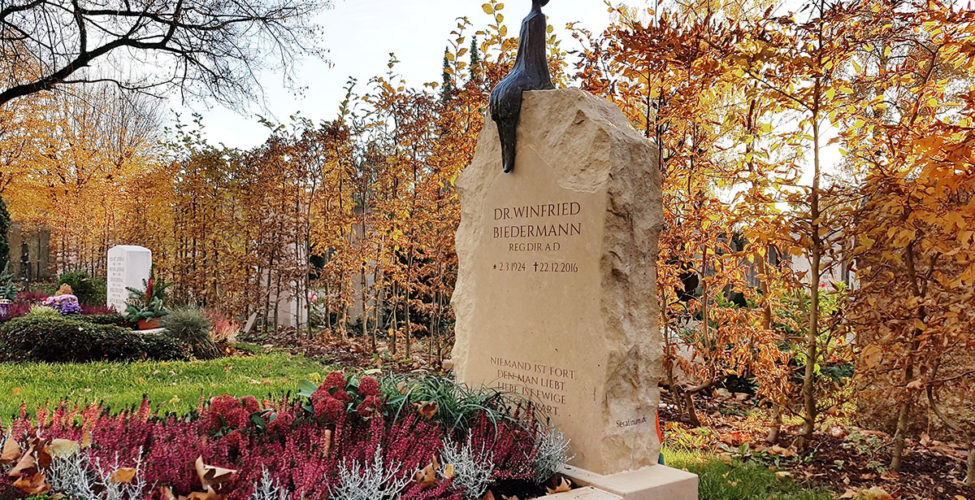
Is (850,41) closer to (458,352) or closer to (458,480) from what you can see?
(458,352)

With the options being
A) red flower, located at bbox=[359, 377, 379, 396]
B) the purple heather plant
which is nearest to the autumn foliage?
red flower, located at bbox=[359, 377, 379, 396]

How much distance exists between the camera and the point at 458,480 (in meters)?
2.87

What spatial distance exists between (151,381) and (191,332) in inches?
99.3

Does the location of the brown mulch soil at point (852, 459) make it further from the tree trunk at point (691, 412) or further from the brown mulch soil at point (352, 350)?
the brown mulch soil at point (352, 350)

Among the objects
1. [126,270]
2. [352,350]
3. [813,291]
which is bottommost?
[352,350]

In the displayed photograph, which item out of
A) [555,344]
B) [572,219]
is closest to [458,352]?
[555,344]

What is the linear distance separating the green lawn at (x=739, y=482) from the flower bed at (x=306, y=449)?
1221 millimetres

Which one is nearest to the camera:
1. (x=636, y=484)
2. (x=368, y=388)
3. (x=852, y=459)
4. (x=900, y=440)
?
(x=636, y=484)

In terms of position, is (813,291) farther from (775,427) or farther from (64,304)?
(64,304)

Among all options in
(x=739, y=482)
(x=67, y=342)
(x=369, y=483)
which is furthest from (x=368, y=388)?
(x=67, y=342)

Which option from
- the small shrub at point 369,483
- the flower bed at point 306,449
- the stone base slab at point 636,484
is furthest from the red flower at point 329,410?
the stone base slab at point 636,484

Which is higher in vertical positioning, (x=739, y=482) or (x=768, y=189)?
(x=768, y=189)

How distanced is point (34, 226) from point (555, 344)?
29.4m

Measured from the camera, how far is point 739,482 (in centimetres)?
406
